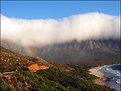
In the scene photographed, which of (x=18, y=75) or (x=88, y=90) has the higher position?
(x=18, y=75)

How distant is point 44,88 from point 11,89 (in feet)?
58.5

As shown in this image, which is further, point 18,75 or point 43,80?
point 43,80

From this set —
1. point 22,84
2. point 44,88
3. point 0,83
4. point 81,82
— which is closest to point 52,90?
point 44,88

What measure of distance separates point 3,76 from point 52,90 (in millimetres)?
21680

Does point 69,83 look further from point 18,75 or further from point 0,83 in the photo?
point 0,83

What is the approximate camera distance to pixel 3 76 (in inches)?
6068

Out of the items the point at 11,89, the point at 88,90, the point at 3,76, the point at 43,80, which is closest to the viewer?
the point at 11,89

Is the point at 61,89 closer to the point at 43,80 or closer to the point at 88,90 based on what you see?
the point at 43,80

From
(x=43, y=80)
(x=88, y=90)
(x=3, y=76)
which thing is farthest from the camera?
(x=88, y=90)

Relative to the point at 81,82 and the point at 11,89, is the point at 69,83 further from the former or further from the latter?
the point at 11,89

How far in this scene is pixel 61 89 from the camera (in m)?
162

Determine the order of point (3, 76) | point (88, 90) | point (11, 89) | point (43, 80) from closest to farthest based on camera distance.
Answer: point (11, 89), point (3, 76), point (43, 80), point (88, 90)

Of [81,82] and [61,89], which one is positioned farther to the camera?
[81,82]

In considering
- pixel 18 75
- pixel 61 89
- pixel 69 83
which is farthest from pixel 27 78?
pixel 69 83
